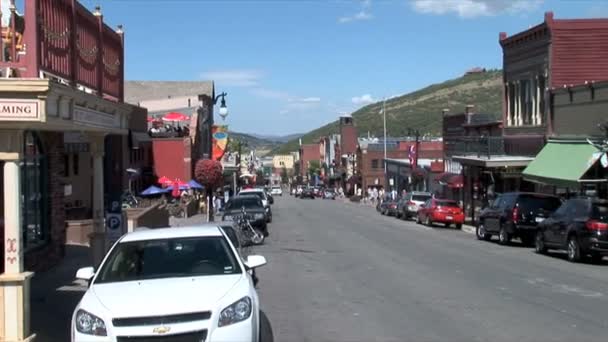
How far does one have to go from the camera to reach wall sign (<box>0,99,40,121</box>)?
9617mm

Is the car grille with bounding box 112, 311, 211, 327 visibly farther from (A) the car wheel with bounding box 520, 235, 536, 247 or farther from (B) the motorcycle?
(A) the car wheel with bounding box 520, 235, 536, 247

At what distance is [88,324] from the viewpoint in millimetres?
7848

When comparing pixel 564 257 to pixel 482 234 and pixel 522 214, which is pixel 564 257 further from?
pixel 482 234

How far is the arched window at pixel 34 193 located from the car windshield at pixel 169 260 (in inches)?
337

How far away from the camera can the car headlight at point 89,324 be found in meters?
7.72

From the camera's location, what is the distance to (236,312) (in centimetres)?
795

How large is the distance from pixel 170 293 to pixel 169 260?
53.9 inches

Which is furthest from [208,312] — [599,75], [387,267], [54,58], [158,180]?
[158,180]

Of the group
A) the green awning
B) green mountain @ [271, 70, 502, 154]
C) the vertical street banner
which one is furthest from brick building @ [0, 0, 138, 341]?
green mountain @ [271, 70, 502, 154]

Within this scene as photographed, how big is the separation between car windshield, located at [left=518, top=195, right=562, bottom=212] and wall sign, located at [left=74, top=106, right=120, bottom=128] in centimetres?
1646

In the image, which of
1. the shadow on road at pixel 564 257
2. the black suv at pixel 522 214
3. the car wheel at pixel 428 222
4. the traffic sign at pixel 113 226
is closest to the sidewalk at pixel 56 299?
the traffic sign at pixel 113 226

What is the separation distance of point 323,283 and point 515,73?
2858cm

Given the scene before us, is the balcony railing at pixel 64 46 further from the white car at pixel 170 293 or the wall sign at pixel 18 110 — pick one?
the white car at pixel 170 293

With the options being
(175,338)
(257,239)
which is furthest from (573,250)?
(175,338)
